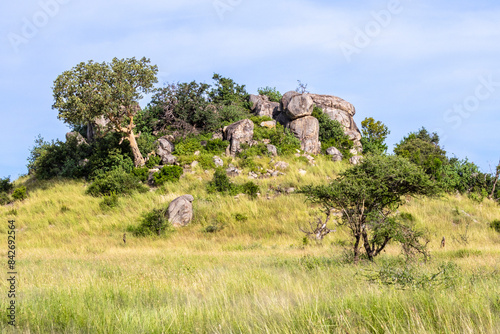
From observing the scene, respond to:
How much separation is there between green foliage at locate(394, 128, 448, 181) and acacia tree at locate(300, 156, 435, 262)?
11.4m

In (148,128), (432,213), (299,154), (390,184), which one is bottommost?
(432,213)

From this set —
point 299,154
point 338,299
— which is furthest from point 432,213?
point 338,299

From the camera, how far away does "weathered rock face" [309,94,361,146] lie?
41.5m

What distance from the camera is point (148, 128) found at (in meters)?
37.5

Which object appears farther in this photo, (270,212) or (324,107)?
(324,107)

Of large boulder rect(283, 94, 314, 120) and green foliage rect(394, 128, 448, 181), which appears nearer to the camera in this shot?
green foliage rect(394, 128, 448, 181)

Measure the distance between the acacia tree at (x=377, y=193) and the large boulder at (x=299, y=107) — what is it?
82.2 ft

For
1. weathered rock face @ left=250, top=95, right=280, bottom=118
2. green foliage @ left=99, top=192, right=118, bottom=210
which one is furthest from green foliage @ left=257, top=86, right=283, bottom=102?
green foliage @ left=99, top=192, right=118, bottom=210

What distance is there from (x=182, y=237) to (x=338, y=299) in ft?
54.2

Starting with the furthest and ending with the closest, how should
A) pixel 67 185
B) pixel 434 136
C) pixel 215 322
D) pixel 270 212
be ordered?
pixel 434 136 → pixel 67 185 → pixel 270 212 → pixel 215 322

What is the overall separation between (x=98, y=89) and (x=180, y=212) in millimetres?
12161

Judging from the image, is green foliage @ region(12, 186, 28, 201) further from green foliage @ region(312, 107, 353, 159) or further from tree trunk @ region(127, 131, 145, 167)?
green foliage @ region(312, 107, 353, 159)

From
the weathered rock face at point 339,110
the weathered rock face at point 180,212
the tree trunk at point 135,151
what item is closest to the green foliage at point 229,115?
the weathered rock face at point 339,110

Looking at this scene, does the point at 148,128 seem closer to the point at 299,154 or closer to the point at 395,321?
the point at 299,154
